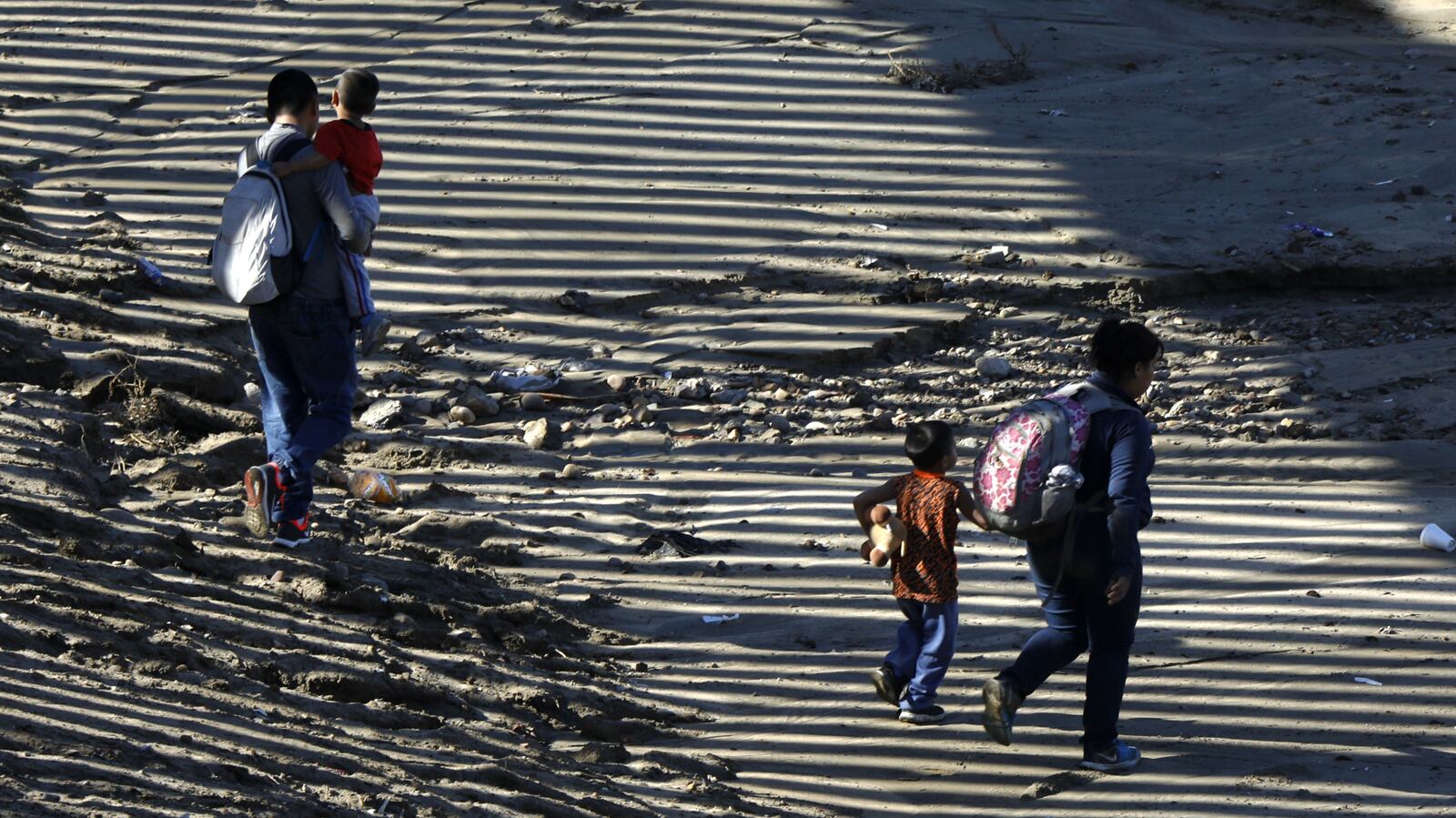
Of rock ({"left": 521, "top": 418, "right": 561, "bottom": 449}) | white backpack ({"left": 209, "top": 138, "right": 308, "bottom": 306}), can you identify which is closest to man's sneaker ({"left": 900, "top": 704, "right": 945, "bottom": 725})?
Answer: white backpack ({"left": 209, "top": 138, "right": 308, "bottom": 306})

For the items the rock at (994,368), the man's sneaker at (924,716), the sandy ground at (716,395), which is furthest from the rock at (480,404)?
the man's sneaker at (924,716)

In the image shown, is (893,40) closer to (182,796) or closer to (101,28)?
(101,28)

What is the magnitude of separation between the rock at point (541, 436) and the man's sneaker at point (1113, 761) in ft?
11.7

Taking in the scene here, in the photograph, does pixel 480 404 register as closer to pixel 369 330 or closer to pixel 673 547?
pixel 673 547

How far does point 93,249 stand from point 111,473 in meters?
3.43

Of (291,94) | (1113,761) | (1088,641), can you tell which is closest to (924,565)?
(1088,641)

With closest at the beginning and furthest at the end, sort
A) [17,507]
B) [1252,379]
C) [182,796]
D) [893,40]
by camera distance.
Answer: [182,796] → [17,507] → [1252,379] → [893,40]

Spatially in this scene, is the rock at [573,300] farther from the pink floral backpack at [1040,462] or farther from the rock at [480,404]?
the pink floral backpack at [1040,462]

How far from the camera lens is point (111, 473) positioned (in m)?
6.25

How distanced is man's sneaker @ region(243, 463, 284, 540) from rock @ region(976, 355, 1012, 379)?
13.1 ft

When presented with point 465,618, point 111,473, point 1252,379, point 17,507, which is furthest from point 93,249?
point 1252,379

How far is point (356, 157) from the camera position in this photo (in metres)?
5.32

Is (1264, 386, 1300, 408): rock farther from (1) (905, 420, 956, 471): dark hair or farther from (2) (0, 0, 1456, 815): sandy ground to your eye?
(1) (905, 420, 956, 471): dark hair

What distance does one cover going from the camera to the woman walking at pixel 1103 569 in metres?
4.28
